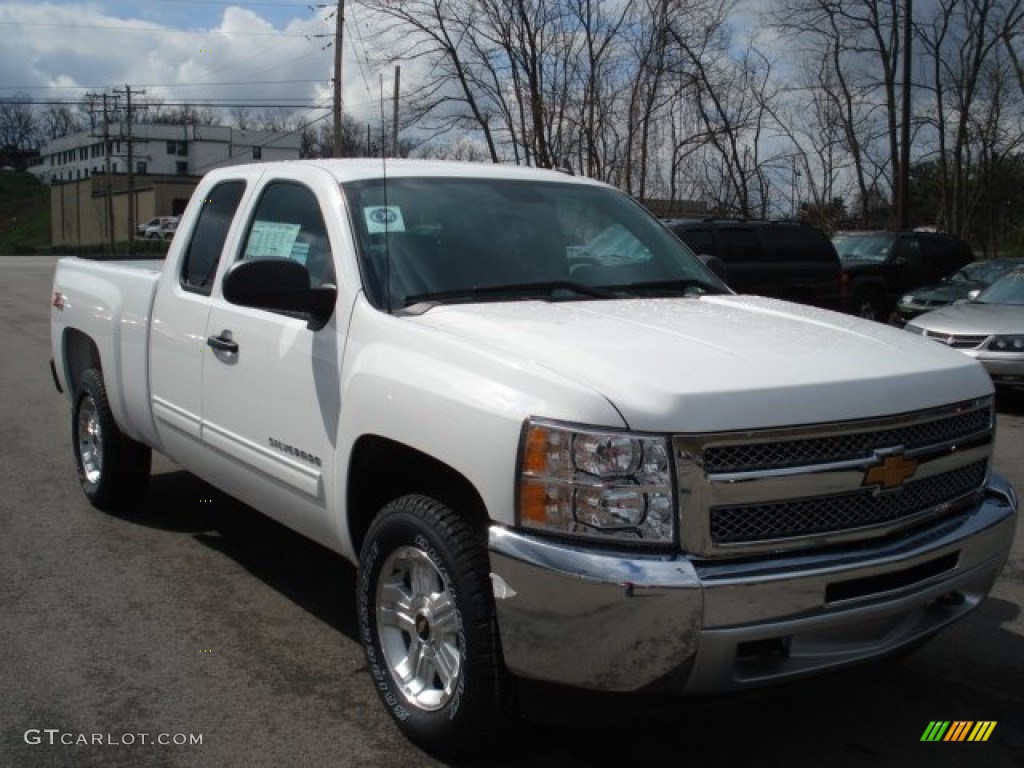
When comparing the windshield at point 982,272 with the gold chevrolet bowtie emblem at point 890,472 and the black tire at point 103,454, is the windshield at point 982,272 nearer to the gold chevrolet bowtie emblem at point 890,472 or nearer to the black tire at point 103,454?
the black tire at point 103,454

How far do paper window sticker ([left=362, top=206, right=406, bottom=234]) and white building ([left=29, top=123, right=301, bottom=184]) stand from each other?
88830mm

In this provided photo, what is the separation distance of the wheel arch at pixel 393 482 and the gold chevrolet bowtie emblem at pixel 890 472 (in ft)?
3.62

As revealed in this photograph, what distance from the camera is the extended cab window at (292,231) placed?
4.16m

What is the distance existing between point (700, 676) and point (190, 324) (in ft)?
9.89

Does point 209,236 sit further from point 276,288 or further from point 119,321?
point 276,288

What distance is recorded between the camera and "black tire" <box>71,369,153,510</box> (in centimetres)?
591

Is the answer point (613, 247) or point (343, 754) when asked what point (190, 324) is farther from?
point (343, 754)

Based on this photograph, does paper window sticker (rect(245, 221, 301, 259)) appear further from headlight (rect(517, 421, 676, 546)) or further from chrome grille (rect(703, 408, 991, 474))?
chrome grille (rect(703, 408, 991, 474))

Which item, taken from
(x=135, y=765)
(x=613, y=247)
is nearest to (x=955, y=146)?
(x=613, y=247)

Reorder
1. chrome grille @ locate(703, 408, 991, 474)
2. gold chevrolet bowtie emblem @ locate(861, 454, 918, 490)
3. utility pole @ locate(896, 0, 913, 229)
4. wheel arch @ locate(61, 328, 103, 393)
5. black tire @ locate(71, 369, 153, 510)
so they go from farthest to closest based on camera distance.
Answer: utility pole @ locate(896, 0, 913, 229) < wheel arch @ locate(61, 328, 103, 393) < black tire @ locate(71, 369, 153, 510) < gold chevrolet bowtie emblem @ locate(861, 454, 918, 490) < chrome grille @ locate(703, 408, 991, 474)

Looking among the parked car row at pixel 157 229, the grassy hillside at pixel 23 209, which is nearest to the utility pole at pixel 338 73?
the parked car row at pixel 157 229

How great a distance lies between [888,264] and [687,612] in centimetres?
1656

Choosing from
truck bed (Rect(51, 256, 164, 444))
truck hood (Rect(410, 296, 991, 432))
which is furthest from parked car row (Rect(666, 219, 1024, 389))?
truck bed (Rect(51, 256, 164, 444))

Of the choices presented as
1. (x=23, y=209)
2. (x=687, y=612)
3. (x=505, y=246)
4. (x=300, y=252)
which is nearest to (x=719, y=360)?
(x=687, y=612)
